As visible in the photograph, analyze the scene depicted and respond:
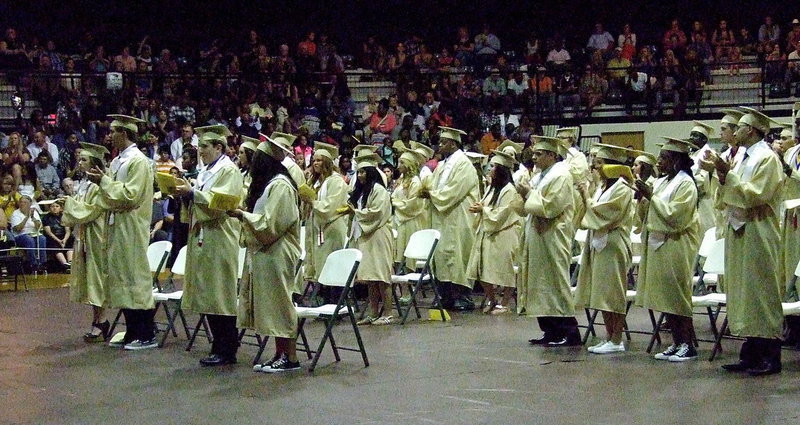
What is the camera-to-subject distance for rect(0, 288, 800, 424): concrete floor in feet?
23.3

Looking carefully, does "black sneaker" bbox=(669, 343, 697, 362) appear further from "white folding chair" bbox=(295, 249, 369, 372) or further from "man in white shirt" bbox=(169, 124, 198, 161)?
"man in white shirt" bbox=(169, 124, 198, 161)

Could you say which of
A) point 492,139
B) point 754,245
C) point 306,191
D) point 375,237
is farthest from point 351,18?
point 754,245

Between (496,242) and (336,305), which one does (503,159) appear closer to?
(496,242)

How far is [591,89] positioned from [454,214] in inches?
346

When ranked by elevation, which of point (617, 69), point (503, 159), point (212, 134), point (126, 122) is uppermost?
point (617, 69)

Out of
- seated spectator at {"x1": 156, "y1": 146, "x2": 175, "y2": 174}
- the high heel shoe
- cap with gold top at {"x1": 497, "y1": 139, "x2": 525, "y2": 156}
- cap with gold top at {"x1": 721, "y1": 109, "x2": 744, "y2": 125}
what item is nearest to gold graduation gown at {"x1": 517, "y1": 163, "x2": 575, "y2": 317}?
cap with gold top at {"x1": 721, "y1": 109, "x2": 744, "y2": 125}

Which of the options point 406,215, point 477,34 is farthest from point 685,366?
point 477,34

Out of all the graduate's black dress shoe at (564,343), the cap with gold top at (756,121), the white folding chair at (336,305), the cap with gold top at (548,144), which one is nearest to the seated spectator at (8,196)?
the white folding chair at (336,305)

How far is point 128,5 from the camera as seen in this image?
78.6 ft

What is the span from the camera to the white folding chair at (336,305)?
8.68m

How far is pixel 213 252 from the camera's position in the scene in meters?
9.18

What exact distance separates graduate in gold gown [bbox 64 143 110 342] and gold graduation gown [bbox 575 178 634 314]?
→ 412 cm

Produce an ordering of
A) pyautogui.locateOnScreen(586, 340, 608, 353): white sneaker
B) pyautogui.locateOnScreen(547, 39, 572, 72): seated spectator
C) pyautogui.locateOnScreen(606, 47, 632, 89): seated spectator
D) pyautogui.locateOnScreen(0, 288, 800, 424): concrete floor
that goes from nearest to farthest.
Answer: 1. pyautogui.locateOnScreen(0, 288, 800, 424): concrete floor
2. pyautogui.locateOnScreen(586, 340, 608, 353): white sneaker
3. pyautogui.locateOnScreen(606, 47, 632, 89): seated spectator
4. pyautogui.locateOnScreen(547, 39, 572, 72): seated spectator

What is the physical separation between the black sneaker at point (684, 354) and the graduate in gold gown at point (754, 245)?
0.64m
